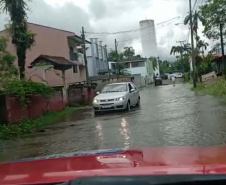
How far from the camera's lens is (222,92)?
25250 mm

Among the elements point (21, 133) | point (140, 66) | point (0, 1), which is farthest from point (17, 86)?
point (140, 66)

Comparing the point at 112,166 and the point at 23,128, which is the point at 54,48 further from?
the point at 112,166

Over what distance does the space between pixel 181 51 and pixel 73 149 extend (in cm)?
8435

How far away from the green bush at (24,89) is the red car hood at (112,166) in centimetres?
1337

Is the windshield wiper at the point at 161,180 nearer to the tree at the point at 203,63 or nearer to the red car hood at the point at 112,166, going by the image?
the red car hood at the point at 112,166

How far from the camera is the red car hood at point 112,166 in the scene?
2.38 m

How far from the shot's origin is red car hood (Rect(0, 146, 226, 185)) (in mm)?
2379

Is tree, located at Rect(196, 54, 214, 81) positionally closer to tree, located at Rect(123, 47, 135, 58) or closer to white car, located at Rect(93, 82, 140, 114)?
white car, located at Rect(93, 82, 140, 114)

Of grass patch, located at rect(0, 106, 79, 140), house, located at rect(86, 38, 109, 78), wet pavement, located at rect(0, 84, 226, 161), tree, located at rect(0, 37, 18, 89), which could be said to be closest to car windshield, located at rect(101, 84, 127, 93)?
grass patch, located at rect(0, 106, 79, 140)

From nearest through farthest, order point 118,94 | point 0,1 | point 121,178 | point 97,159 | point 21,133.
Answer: point 121,178
point 97,159
point 21,133
point 118,94
point 0,1

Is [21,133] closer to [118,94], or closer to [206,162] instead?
[118,94]

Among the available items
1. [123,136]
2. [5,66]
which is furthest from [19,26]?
[123,136]

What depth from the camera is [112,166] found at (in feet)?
8.39

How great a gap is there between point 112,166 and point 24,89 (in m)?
14.8
